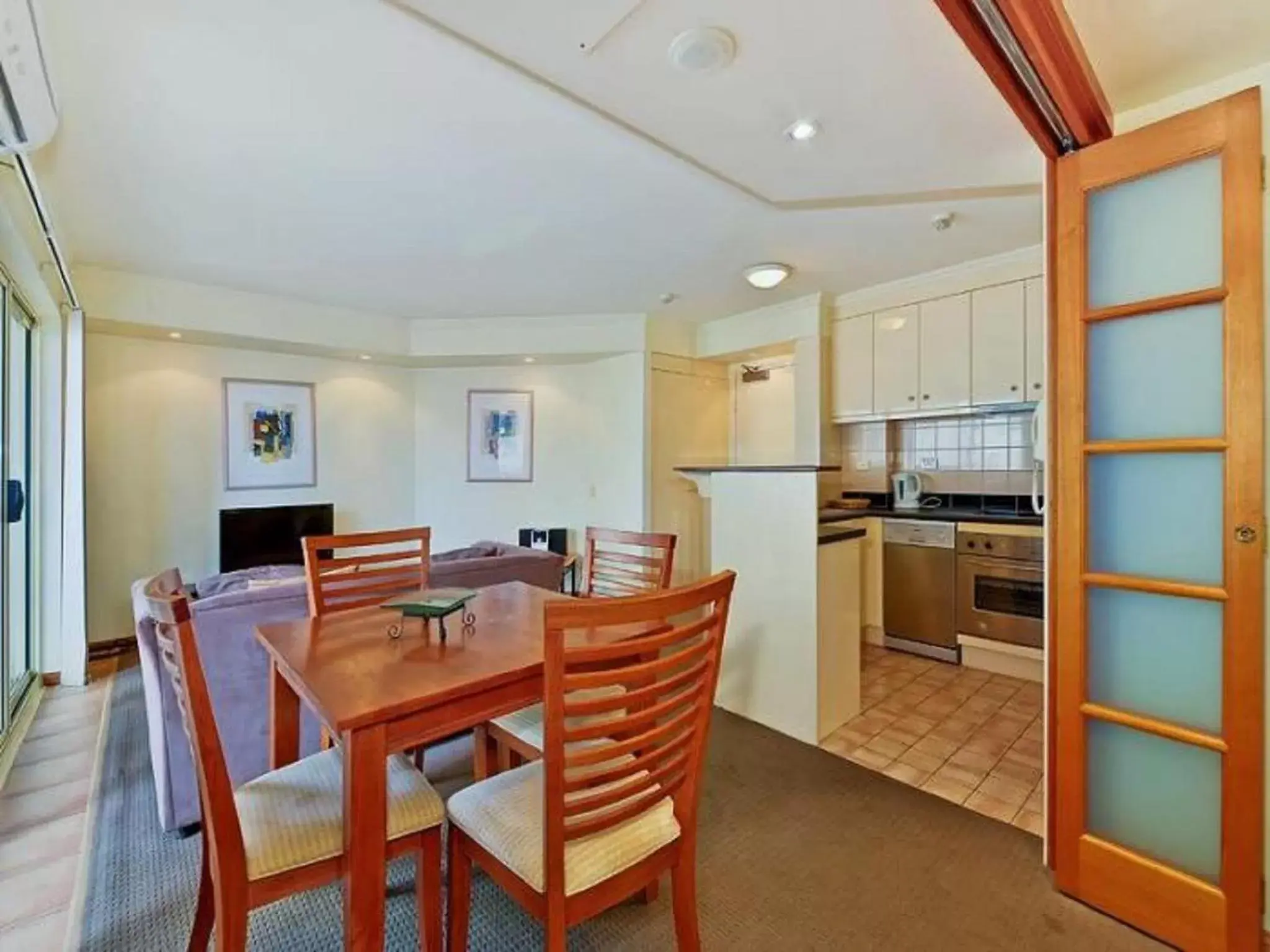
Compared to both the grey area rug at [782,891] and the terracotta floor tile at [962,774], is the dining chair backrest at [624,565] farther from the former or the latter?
the terracotta floor tile at [962,774]

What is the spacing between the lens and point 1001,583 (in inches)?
141

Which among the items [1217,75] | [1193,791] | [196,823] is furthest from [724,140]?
[196,823]

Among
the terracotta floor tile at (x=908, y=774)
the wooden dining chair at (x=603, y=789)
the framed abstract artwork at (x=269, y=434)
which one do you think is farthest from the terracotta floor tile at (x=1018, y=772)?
the framed abstract artwork at (x=269, y=434)

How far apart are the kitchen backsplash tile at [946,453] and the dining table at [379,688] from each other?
3.48 m

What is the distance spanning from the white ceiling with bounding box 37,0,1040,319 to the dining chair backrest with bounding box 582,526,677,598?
1.49 meters

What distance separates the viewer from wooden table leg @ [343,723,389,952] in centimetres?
117

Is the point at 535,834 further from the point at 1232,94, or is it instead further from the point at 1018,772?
the point at 1232,94

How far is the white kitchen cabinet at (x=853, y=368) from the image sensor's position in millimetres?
4297

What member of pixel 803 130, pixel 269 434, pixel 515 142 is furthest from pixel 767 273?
pixel 269 434

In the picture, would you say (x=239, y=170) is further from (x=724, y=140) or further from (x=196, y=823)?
(x=196, y=823)

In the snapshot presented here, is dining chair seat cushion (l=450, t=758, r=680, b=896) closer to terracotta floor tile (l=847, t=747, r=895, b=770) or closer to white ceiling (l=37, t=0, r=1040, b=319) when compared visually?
terracotta floor tile (l=847, t=747, r=895, b=770)

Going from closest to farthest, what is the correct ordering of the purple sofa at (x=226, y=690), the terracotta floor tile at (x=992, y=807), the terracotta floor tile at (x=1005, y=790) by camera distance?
the purple sofa at (x=226, y=690) → the terracotta floor tile at (x=992, y=807) → the terracotta floor tile at (x=1005, y=790)

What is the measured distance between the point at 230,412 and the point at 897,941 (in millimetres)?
5112

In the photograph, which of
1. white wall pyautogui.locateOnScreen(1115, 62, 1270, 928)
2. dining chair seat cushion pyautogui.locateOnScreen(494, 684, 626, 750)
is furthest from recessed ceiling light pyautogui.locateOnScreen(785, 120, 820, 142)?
dining chair seat cushion pyautogui.locateOnScreen(494, 684, 626, 750)
